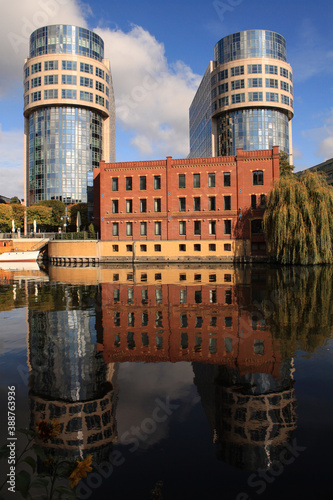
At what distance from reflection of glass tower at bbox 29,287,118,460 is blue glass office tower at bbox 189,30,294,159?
78.8 metres

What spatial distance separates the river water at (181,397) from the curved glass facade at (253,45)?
83112 mm

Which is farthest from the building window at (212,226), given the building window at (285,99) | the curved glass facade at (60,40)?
the curved glass facade at (60,40)

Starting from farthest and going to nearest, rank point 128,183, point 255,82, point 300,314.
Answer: point 255,82 < point 128,183 < point 300,314

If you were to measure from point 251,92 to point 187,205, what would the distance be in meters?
48.1

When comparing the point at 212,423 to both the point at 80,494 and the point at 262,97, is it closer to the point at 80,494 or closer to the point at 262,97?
the point at 80,494

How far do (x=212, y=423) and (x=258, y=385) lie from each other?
1779 mm

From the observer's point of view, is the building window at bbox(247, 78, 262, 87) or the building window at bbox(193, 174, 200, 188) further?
the building window at bbox(247, 78, 262, 87)

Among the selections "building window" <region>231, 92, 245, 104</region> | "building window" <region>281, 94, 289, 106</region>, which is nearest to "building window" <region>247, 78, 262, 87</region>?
"building window" <region>231, 92, 245, 104</region>

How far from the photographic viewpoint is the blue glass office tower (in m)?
80.1

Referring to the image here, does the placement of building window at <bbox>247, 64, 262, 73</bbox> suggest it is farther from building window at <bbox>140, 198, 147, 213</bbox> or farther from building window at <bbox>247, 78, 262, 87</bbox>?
building window at <bbox>140, 198, 147, 213</bbox>

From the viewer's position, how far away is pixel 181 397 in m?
7.09

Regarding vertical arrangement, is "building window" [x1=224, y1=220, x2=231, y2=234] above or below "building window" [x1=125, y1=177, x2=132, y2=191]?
below

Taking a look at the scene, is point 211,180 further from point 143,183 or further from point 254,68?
point 254,68

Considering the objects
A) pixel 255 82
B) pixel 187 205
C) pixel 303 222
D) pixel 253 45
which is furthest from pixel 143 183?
→ pixel 253 45
